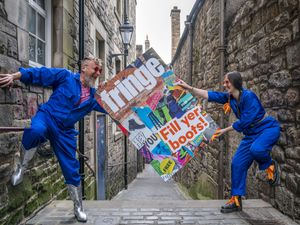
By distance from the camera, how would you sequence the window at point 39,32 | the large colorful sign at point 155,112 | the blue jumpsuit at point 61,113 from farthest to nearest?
1. the window at point 39,32
2. the large colorful sign at point 155,112
3. the blue jumpsuit at point 61,113

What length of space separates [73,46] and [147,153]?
2.46 metres

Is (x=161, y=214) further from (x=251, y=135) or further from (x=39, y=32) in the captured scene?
(x=39, y=32)

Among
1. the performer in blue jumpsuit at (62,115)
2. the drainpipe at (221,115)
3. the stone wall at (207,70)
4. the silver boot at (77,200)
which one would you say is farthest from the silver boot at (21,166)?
the stone wall at (207,70)

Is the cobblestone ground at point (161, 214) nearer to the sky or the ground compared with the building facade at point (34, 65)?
nearer to the ground

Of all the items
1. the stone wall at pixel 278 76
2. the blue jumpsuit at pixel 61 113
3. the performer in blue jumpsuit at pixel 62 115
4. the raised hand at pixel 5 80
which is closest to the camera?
the raised hand at pixel 5 80

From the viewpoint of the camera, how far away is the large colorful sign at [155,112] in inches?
145

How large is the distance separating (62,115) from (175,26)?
67.9 ft

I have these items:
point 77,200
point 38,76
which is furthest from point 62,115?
point 77,200

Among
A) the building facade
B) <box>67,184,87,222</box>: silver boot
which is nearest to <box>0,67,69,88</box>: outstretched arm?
the building facade

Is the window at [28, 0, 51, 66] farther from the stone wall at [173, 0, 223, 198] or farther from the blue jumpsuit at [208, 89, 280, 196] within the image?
the stone wall at [173, 0, 223, 198]

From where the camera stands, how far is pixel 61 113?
3.29 m

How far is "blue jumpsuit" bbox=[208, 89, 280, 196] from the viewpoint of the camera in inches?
137

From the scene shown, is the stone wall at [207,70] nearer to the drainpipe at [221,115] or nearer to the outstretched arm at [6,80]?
the drainpipe at [221,115]

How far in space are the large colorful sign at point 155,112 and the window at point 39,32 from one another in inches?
44.3
